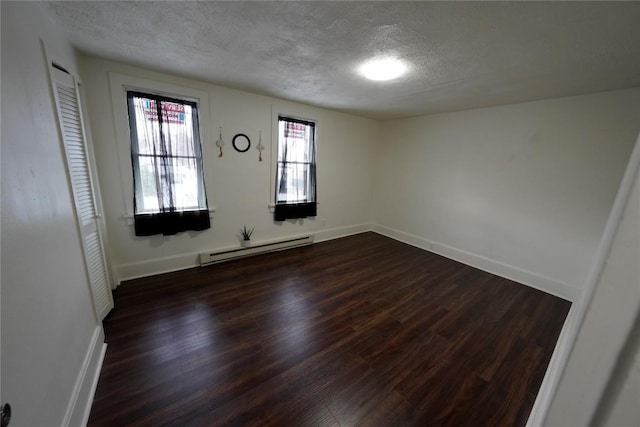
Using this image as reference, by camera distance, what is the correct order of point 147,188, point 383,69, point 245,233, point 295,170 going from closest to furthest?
point 383,69
point 147,188
point 245,233
point 295,170

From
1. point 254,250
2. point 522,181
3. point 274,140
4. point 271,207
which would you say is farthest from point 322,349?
point 522,181

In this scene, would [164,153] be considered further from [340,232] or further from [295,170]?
[340,232]

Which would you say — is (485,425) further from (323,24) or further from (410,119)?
(410,119)

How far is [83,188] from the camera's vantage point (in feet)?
6.23

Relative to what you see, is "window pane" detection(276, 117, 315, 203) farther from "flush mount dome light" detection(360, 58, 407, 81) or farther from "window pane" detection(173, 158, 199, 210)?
"flush mount dome light" detection(360, 58, 407, 81)

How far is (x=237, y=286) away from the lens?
107 inches

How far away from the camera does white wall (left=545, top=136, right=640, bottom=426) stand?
9.9 inches

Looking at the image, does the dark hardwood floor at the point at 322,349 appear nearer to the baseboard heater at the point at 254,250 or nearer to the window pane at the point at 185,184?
the baseboard heater at the point at 254,250

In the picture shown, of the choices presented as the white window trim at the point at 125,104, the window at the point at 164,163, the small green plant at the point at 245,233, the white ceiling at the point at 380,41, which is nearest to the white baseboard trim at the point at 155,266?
the window at the point at 164,163

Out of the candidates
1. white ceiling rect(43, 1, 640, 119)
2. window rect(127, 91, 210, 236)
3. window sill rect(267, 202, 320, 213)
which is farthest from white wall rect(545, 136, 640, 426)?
window sill rect(267, 202, 320, 213)

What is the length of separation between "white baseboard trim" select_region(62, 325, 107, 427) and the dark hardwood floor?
0.05 m

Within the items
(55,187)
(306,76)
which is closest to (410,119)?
(306,76)

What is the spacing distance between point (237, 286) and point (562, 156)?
4.01m

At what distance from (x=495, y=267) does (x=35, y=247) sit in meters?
4.43
